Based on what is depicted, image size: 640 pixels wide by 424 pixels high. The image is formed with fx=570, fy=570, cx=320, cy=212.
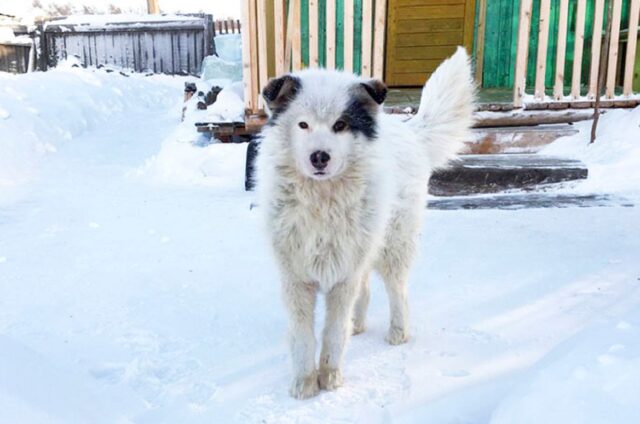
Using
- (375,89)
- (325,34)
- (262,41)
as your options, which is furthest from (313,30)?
(375,89)

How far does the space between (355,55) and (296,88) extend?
6.26m

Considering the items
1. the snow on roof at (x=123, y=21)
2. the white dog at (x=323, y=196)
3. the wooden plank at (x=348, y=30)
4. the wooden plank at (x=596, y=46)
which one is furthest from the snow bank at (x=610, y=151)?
the snow on roof at (x=123, y=21)

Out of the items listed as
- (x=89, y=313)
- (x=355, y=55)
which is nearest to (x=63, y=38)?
(x=355, y=55)

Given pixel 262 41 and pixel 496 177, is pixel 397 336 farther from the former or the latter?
pixel 262 41

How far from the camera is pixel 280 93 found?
2.35 m

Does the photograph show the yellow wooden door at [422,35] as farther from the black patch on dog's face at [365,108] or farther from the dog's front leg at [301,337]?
the dog's front leg at [301,337]

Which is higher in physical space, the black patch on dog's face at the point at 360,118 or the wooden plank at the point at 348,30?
the wooden plank at the point at 348,30

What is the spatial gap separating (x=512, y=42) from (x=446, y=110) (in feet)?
18.6

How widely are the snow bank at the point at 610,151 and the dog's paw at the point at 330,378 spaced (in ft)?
12.1

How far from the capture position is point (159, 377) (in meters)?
2.52

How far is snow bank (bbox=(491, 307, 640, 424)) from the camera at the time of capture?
149cm

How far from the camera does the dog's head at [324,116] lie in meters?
2.19

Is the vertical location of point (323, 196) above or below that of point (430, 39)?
below

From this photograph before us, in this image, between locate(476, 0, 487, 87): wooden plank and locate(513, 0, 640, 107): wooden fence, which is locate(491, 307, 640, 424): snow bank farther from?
locate(476, 0, 487, 87): wooden plank
